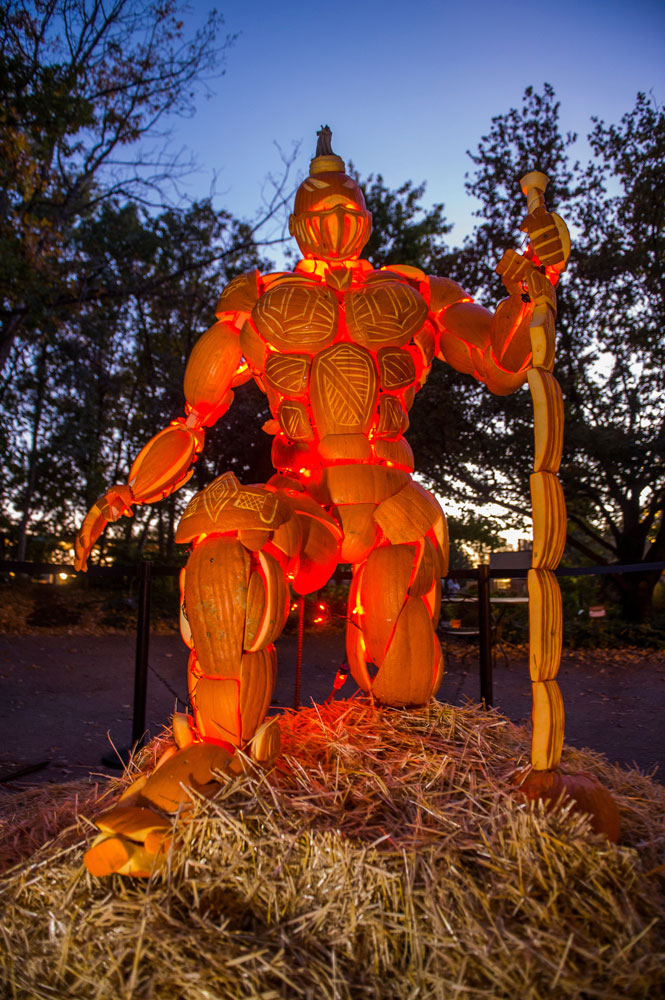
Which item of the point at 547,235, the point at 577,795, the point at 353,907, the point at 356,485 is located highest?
the point at 547,235

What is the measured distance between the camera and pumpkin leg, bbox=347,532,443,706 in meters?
1.87

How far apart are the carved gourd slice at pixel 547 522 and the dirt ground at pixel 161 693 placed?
0.97 metres

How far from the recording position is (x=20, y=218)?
665cm

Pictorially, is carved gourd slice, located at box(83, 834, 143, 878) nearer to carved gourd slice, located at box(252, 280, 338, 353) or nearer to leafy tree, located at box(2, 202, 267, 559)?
carved gourd slice, located at box(252, 280, 338, 353)

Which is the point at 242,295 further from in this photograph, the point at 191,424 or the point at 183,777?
the point at 183,777

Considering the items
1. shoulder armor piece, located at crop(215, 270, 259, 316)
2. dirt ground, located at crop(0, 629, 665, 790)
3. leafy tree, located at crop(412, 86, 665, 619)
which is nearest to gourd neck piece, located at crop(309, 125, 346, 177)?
shoulder armor piece, located at crop(215, 270, 259, 316)

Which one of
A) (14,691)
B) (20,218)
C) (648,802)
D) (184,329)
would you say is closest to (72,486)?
(184,329)

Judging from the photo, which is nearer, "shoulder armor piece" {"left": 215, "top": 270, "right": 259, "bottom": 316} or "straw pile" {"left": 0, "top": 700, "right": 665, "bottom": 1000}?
"straw pile" {"left": 0, "top": 700, "right": 665, "bottom": 1000}

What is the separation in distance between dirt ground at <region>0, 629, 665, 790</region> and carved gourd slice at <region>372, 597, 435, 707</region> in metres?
0.79

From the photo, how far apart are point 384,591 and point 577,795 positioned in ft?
2.34

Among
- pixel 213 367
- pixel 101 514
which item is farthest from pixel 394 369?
pixel 101 514

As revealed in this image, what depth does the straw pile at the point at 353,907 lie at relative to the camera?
1.04 m

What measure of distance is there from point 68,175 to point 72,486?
4712mm

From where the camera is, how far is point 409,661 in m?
1.88
